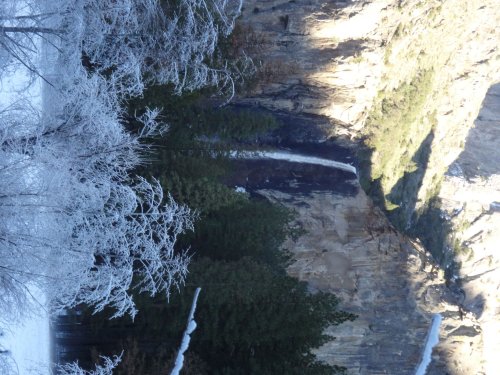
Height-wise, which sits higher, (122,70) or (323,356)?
(122,70)

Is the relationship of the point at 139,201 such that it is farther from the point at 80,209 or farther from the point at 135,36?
the point at 135,36

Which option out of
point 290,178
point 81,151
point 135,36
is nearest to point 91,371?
point 81,151

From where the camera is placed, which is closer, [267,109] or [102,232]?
[102,232]

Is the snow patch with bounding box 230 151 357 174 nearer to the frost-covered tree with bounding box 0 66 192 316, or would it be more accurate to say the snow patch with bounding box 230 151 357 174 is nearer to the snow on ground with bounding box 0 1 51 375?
the frost-covered tree with bounding box 0 66 192 316

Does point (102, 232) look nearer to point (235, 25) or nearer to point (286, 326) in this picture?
point (286, 326)

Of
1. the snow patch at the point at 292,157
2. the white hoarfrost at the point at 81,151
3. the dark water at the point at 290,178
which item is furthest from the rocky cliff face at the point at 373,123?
the white hoarfrost at the point at 81,151

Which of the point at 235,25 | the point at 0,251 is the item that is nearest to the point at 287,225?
the point at 235,25

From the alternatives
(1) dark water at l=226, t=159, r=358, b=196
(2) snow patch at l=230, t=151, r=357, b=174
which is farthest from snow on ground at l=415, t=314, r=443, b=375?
(2) snow patch at l=230, t=151, r=357, b=174
